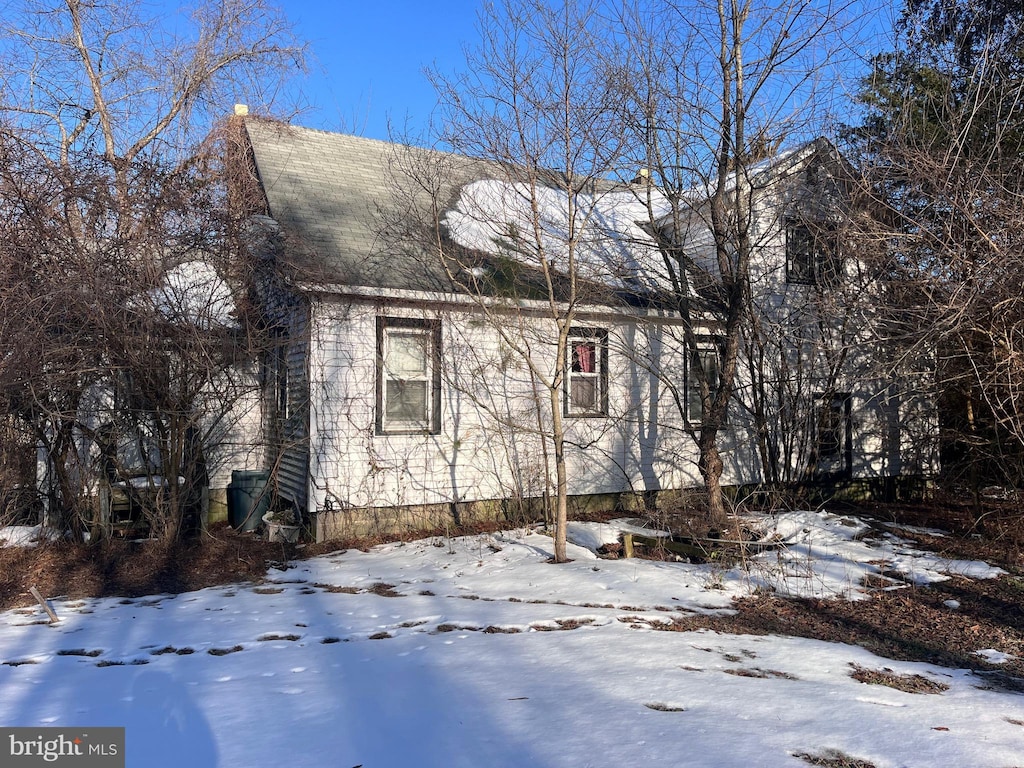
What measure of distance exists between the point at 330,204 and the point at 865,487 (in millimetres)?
10555

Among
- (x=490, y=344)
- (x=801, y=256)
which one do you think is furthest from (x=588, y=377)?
(x=801, y=256)

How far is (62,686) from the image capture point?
431 cm

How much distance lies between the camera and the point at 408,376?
10.2m

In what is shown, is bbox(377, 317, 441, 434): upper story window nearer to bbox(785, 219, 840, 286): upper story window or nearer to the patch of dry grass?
bbox(785, 219, 840, 286): upper story window

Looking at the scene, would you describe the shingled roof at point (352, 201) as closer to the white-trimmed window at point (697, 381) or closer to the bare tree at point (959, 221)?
the white-trimmed window at point (697, 381)

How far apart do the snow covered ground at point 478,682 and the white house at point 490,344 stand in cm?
257

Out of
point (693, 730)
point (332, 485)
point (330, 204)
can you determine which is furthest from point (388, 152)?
point (693, 730)

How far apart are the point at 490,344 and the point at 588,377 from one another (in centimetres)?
167

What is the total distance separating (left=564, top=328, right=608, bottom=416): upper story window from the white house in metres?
0.03

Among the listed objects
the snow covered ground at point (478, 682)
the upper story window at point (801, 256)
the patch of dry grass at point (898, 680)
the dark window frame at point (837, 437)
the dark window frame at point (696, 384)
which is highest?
the upper story window at point (801, 256)

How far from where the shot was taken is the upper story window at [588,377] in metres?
11.2

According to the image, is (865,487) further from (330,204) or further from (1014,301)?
(330,204)

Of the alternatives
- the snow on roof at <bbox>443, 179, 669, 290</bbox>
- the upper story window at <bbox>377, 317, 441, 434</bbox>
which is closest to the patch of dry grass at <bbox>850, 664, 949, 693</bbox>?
the snow on roof at <bbox>443, 179, 669, 290</bbox>

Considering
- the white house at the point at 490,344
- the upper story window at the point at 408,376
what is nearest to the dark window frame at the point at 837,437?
the white house at the point at 490,344
